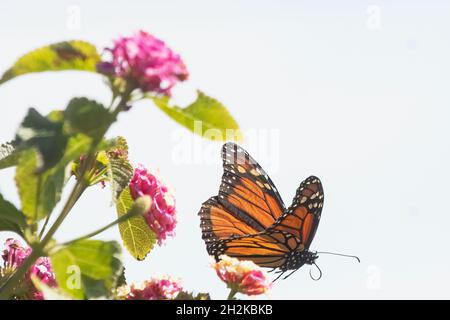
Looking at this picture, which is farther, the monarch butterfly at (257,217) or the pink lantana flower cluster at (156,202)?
the monarch butterfly at (257,217)

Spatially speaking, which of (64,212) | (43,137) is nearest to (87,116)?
(43,137)

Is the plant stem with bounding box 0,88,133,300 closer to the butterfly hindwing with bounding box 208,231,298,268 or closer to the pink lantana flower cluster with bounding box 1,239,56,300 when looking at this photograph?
the pink lantana flower cluster with bounding box 1,239,56,300

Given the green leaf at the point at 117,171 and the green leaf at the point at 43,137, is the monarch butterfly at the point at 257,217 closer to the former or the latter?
the green leaf at the point at 117,171

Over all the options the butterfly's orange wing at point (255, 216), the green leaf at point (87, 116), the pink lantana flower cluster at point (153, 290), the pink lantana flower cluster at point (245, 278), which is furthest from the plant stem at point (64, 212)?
the butterfly's orange wing at point (255, 216)

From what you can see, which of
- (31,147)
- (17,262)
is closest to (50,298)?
(31,147)

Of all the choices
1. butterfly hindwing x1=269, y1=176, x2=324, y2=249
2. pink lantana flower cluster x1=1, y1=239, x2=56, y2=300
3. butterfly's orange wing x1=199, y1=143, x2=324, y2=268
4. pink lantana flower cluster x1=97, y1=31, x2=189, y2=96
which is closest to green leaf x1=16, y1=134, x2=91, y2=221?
pink lantana flower cluster x1=97, y1=31, x2=189, y2=96
